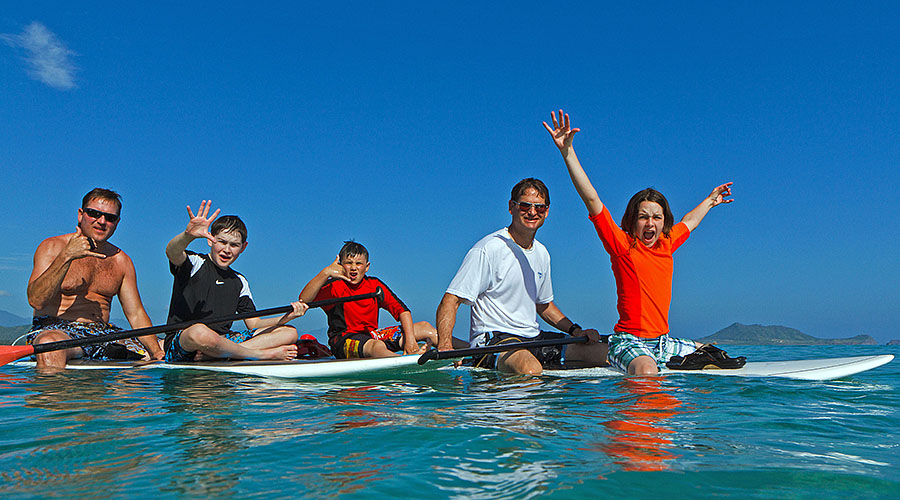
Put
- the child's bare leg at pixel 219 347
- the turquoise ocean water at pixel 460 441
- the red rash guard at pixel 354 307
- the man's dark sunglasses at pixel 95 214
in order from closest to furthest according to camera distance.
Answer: the turquoise ocean water at pixel 460 441 → the man's dark sunglasses at pixel 95 214 → the child's bare leg at pixel 219 347 → the red rash guard at pixel 354 307

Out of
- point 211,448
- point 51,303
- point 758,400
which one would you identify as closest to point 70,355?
point 51,303

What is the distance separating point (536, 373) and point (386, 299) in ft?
9.60

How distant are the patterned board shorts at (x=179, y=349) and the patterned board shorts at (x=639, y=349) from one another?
400 centimetres

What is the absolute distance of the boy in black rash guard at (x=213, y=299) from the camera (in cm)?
625

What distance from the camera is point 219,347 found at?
6402mm

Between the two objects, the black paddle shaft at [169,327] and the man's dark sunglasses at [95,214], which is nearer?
the black paddle shaft at [169,327]

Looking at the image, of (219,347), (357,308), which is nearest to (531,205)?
(357,308)

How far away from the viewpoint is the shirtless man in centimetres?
603

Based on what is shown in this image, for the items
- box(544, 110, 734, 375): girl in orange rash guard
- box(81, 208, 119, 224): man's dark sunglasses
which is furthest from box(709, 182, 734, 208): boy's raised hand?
box(81, 208, 119, 224): man's dark sunglasses

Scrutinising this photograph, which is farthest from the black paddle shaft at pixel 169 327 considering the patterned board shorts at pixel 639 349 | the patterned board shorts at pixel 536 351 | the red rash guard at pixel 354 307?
the patterned board shorts at pixel 639 349

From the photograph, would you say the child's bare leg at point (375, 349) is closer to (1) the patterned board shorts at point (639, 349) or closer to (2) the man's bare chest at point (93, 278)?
(1) the patterned board shorts at point (639, 349)

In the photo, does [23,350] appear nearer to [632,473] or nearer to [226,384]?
[226,384]

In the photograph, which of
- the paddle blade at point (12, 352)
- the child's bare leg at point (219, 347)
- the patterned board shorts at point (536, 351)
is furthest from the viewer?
the child's bare leg at point (219, 347)

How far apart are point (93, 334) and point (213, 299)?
4.17 ft
